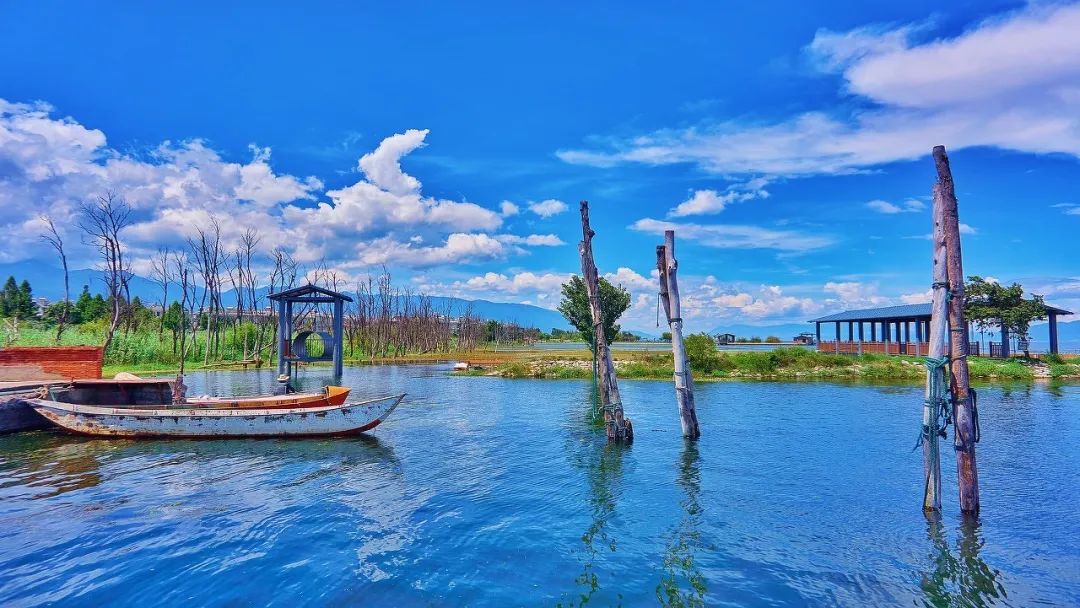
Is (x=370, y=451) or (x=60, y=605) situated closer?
(x=60, y=605)

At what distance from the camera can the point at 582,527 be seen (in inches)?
402

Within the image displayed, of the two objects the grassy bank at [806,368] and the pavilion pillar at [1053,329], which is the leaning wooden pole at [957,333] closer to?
the grassy bank at [806,368]

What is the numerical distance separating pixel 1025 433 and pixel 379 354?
71.9 meters

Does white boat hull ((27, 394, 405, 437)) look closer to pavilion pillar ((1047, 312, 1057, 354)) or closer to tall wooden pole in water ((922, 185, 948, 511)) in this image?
tall wooden pole in water ((922, 185, 948, 511))

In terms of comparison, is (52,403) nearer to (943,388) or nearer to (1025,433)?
(943,388)

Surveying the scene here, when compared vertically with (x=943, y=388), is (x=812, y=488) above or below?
below

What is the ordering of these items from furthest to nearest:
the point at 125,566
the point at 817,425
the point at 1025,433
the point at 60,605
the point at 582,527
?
1. the point at 817,425
2. the point at 1025,433
3. the point at 582,527
4. the point at 125,566
5. the point at 60,605

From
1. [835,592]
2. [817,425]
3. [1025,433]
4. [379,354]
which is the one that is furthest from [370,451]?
[379,354]

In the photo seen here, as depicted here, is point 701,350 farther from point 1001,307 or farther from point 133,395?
point 133,395

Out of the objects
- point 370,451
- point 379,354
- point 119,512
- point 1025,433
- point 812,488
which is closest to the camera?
point 119,512

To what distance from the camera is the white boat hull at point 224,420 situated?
18.9 metres

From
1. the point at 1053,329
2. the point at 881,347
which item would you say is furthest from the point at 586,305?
the point at 1053,329

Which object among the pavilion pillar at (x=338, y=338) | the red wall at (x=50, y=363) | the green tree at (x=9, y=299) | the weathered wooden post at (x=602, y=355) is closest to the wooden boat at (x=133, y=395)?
the red wall at (x=50, y=363)

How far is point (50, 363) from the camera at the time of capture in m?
22.9
